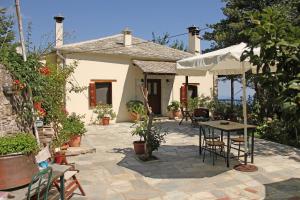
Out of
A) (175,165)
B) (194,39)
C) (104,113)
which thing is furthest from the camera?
(194,39)

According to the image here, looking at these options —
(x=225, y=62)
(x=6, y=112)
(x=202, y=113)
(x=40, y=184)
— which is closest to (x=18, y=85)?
(x=6, y=112)

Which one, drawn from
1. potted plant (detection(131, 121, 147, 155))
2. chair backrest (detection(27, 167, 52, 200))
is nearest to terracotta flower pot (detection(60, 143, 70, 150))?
potted plant (detection(131, 121, 147, 155))

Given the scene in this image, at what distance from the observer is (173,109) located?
17.5 meters

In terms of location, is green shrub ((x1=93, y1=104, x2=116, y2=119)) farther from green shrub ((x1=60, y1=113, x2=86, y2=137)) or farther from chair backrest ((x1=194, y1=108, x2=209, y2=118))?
green shrub ((x1=60, y1=113, x2=86, y2=137))

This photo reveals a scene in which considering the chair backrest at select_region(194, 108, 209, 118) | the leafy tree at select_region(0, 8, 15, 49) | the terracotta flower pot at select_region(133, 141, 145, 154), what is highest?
the leafy tree at select_region(0, 8, 15, 49)

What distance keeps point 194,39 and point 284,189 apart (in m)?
15.9

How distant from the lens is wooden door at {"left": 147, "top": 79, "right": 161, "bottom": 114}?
1773cm

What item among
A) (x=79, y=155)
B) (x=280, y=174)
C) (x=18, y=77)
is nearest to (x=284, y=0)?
(x=280, y=174)

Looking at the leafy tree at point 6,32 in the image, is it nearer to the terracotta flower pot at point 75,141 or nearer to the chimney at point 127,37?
the terracotta flower pot at point 75,141

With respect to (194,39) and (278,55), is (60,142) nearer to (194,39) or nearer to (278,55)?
(278,55)

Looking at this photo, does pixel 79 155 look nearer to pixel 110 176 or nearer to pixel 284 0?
pixel 110 176

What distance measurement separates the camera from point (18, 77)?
6.17 metres

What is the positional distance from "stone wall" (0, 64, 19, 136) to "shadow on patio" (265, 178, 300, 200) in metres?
4.72

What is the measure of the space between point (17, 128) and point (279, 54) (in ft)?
16.2
